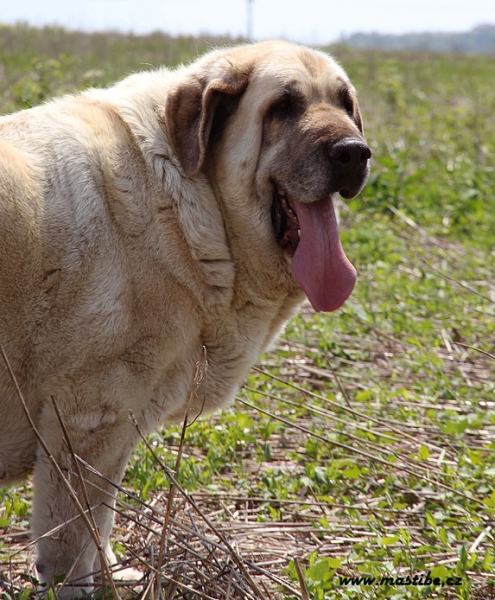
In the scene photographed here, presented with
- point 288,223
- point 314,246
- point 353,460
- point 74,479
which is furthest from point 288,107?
point 353,460

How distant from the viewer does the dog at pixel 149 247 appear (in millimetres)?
2781

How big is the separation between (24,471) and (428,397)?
2539mm

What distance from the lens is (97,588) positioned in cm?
299

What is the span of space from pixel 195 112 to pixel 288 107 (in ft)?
1.27

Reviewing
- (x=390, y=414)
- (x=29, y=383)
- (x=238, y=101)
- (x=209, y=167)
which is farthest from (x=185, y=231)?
(x=390, y=414)

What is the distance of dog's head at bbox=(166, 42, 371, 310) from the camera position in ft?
9.96

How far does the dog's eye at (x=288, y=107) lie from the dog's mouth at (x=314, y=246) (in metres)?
0.30

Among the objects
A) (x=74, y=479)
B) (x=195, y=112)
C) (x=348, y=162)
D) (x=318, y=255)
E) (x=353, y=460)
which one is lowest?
(x=353, y=460)

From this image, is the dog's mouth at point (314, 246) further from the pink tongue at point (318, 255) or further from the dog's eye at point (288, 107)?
the dog's eye at point (288, 107)

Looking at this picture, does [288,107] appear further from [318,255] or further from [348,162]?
[318,255]

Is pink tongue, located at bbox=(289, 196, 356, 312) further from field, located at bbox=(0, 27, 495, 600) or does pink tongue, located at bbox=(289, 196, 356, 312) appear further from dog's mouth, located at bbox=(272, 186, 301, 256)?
field, located at bbox=(0, 27, 495, 600)

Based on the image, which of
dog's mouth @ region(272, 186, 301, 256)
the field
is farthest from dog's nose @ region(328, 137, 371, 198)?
the field

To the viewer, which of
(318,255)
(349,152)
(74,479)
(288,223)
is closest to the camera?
(74,479)

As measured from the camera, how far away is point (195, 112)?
3.10m
